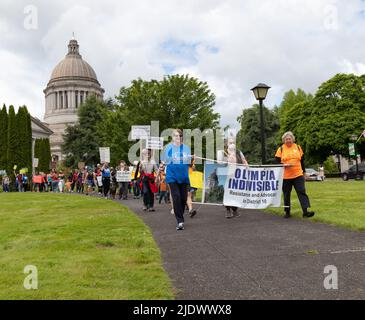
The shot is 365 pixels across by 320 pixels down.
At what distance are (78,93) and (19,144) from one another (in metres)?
62.4

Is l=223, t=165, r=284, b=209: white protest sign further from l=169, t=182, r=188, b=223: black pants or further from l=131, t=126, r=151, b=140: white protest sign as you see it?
l=131, t=126, r=151, b=140: white protest sign

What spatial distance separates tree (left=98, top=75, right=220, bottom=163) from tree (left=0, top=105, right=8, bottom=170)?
58.5 ft

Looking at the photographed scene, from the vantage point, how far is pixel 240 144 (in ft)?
198

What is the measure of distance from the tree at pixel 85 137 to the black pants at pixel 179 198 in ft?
214

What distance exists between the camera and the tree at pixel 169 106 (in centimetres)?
3828

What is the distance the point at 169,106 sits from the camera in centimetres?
3884

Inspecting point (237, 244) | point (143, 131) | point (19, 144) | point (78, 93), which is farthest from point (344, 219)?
point (78, 93)

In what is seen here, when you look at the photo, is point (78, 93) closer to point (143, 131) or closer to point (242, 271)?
point (143, 131)

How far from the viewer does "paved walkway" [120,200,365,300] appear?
13.5 ft

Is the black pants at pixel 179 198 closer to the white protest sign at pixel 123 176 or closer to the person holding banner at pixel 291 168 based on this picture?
the person holding banner at pixel 291 168

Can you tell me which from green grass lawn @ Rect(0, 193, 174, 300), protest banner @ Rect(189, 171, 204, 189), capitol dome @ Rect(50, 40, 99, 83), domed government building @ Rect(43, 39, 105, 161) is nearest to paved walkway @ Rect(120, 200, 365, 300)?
green grass lawn @ Rect(0, 193, 174, 300)

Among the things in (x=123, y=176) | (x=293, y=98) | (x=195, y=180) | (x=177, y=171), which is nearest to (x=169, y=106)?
(x=123, y=176)
